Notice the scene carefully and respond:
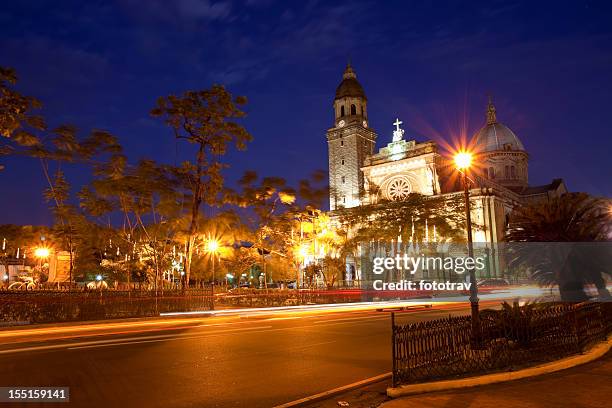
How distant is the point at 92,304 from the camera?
2144 centimetres

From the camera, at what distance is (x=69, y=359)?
10625 mm

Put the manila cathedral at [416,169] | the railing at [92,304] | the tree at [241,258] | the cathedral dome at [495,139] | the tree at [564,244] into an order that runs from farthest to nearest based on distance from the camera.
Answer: the cathedral dome at [495,139]
the manila cathedral at [416,169]
the tree at [241,258]
the railing at [92,304]
the tree at [564,244]

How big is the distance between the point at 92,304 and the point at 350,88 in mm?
73671

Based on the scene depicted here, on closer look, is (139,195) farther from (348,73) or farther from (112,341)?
(348,73)

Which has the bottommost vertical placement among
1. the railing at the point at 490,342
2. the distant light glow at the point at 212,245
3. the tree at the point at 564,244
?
the railing at the point at 490,342

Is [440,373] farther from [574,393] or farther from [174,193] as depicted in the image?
[174,193]

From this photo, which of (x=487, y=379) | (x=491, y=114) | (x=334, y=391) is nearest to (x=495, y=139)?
(x=491, y=114)

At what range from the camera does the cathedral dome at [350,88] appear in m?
87.2

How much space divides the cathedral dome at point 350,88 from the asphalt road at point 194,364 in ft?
246

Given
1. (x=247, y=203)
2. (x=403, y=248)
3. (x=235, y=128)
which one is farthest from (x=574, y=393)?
(x=403, y=248)

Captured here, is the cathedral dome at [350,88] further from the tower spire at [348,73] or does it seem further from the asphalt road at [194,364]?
the asphalt road at [194,364]

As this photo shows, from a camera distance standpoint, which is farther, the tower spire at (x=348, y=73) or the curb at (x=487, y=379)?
the tower spire at (x=348, y=73)

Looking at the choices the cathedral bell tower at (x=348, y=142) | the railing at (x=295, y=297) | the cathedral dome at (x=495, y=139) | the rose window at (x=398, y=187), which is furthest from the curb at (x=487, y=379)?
the cathedral dome at (x=495, y=139)

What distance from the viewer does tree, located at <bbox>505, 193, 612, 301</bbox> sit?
14.8 m
